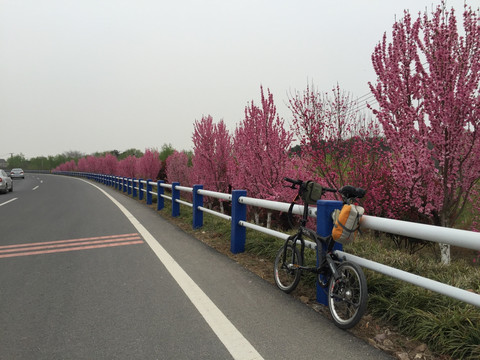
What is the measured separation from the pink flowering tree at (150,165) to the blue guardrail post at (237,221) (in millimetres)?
27366

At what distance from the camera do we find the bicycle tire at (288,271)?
3709 mm

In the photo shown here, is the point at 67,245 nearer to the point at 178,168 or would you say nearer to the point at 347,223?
the point at 347,223

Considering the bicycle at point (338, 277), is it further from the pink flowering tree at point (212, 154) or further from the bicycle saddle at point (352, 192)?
the pink flowering tree at point (212, 154)

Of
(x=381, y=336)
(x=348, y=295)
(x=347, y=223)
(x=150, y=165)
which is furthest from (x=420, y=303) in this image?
(x=150, y=165)

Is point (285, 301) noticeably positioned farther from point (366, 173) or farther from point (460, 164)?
point (366, 173)

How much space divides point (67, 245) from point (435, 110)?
725 cm

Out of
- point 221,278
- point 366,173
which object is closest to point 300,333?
point 221,278

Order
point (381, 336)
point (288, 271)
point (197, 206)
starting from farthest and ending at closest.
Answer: point (197, 206) < point (288, 271) < point (381, 336)

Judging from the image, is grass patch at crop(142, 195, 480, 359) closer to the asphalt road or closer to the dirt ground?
the dirt ground

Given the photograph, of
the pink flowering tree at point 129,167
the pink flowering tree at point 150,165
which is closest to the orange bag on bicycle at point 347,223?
the pink flowering tree at point 150,165

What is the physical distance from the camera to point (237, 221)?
5543mm

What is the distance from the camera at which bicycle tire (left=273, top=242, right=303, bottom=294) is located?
3.71 metres

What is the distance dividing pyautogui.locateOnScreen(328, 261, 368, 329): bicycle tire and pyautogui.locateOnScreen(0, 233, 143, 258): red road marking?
15.1 ft

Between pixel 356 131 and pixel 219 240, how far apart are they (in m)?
4.18
